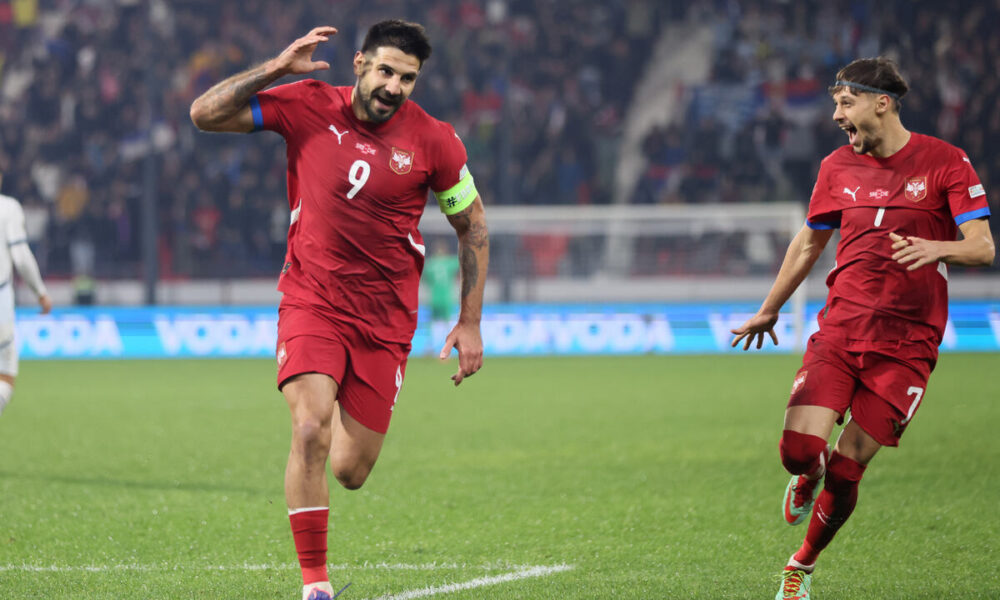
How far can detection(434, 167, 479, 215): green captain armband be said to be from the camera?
4.97m

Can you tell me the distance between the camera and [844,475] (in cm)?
488

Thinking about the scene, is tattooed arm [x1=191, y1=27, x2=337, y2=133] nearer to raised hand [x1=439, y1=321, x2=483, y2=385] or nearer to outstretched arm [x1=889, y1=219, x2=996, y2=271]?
raised hand [x1=439, y1=321, x2=483, y2=385]

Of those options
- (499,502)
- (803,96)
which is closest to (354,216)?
(499,502)

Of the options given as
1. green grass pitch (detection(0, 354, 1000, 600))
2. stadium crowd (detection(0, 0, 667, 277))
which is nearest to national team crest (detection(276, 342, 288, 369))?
green grass pitch (detection(0, 354, 1000, 600))

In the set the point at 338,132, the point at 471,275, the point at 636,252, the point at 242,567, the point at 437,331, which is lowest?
the point at 437,331

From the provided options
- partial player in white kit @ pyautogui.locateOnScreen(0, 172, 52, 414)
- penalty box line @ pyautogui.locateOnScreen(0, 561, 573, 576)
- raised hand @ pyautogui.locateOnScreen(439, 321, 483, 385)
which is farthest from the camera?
partial player in white kit @ pyautogui.locateOnScreen(0, 172, 52, 414)

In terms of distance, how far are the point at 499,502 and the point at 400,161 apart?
10.2ft

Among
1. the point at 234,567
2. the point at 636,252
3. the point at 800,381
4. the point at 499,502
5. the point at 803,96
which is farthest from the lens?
the point at 803,96

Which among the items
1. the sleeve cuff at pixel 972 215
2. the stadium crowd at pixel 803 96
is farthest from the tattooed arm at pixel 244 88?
the stadium crowd at pixel 803 96

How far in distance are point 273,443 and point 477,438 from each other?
68.7 inches

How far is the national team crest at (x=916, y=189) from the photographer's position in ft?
16.0

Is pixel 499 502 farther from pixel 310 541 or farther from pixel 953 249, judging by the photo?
pixel 953 249

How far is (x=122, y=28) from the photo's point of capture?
28.8 meters

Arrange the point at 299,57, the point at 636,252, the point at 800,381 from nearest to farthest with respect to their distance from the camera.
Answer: the point at 299,57, the point at 800,381, the point at 636,252
